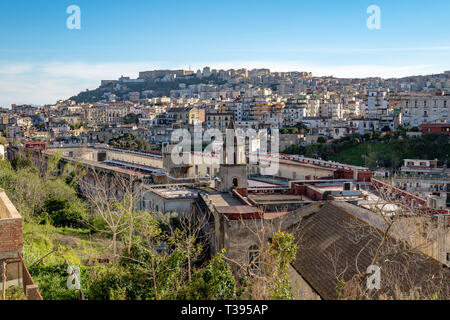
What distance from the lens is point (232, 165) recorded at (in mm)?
17938

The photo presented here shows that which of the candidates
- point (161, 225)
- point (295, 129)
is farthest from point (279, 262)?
point (295, 129)

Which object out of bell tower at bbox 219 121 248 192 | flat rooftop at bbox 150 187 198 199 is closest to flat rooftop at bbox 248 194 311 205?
bell tower at bbox 219 121 248 192

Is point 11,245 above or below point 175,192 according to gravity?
above

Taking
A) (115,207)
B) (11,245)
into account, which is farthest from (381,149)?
(11,245)

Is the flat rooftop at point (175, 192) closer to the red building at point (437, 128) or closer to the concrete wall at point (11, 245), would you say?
the concrete wall at point (11, 245)

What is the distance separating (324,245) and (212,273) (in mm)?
→ 4008

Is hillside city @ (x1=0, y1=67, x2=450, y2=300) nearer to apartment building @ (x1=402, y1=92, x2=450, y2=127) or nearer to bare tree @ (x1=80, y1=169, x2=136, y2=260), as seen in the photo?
bare tree @ (x1=80, y1=169, x2=136, y2=260)

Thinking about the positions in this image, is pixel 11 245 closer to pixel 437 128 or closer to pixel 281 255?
pixel 281 255

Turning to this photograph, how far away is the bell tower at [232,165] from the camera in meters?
Answer: 18.0

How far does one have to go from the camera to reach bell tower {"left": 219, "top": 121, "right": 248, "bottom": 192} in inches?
707

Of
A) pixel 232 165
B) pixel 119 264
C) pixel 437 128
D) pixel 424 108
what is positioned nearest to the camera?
pixel 119 264

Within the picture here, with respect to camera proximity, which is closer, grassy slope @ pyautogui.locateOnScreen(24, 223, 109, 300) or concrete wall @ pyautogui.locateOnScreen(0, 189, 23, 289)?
concrete wall @ pyautogui.locateOnScreen(0, 189, 23, 289)

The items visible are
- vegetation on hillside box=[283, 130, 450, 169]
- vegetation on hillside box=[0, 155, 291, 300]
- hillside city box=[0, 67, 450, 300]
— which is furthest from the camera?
vegetation on hillside box=[283, 130, 450, 169]
